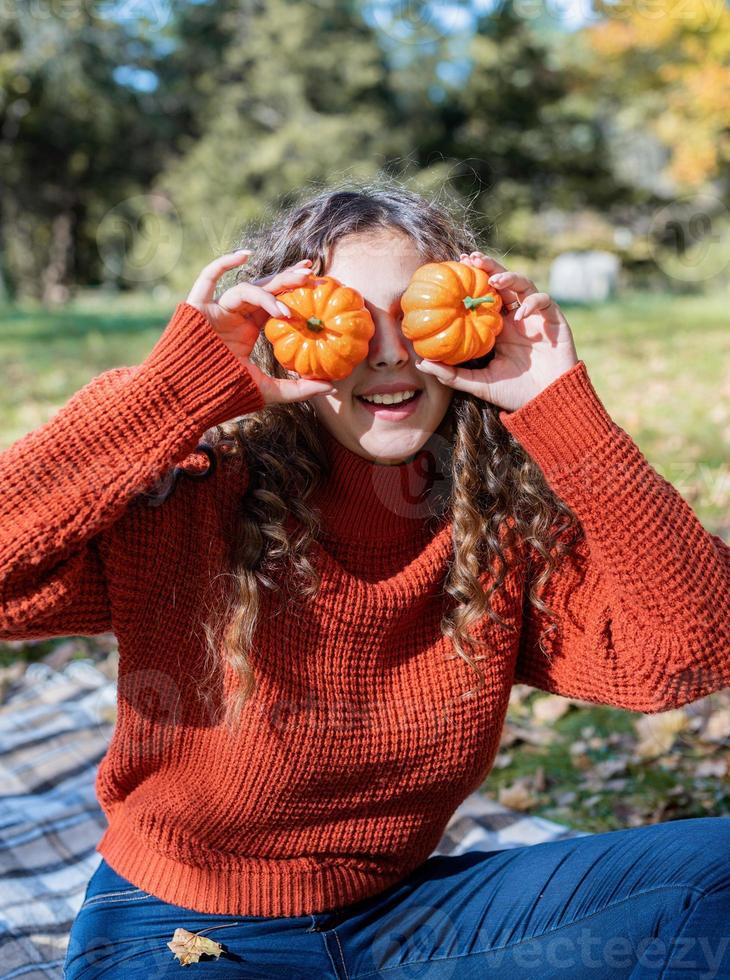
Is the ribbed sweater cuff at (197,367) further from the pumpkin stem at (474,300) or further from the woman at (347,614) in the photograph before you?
the pumpkin stem at (474,300)

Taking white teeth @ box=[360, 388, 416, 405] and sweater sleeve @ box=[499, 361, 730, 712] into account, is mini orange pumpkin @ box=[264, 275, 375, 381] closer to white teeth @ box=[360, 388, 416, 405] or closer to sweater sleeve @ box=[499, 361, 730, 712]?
white teeth @ box=[360, 388, 416, 405]

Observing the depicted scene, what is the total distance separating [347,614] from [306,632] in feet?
0.30

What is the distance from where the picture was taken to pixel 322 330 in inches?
74.6

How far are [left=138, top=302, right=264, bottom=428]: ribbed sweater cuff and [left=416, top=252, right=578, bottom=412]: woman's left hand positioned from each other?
415mm

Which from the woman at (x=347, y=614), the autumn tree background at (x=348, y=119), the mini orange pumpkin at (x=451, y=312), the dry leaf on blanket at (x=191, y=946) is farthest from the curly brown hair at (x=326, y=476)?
the autumn tree background at (x=348, y=119)

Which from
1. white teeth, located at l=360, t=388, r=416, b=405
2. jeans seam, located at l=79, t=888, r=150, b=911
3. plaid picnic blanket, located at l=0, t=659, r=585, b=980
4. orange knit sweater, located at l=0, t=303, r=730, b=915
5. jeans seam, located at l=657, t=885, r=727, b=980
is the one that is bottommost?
plaid picnic blanket, located at l=0, t=659, r=585, b=980

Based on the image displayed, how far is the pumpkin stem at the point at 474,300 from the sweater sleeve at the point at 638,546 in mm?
221

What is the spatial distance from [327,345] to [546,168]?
22.2m

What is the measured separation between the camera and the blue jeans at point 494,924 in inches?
71.6

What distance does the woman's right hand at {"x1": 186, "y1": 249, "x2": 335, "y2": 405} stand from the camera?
6.33 ft

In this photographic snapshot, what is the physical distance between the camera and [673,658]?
2.05 metres

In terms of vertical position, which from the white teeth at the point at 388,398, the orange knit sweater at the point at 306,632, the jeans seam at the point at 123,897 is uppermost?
the white teeth at the point at 388,398

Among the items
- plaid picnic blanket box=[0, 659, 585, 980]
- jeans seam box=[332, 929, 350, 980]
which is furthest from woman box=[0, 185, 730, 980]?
plaid picnic blanket box=[0, 659, 585, 980]

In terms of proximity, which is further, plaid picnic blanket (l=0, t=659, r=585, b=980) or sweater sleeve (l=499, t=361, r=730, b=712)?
plaid picnic blanket (l=0, t=659, r=585, b=980)
